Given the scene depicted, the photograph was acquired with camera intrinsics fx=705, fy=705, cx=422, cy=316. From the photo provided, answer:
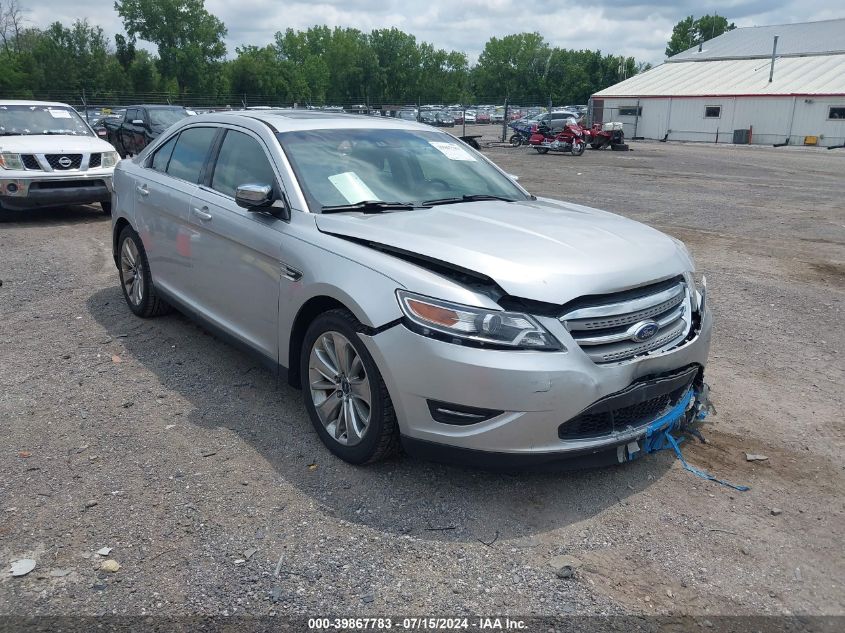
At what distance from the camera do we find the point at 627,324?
10.9 ft

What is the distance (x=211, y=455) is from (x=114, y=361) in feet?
5.84

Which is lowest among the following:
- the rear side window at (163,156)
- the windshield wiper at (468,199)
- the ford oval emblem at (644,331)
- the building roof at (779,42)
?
the ford oval emblem at (644,331)

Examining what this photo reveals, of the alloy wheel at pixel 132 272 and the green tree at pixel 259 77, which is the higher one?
the green tree at pixel 259 77

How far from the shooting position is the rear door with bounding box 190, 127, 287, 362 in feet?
13.4

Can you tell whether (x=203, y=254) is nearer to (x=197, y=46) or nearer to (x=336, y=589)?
(x=336, y=589)

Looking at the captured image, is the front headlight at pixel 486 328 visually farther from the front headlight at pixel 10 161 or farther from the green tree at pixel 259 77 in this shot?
the green tree at pixel 259 77

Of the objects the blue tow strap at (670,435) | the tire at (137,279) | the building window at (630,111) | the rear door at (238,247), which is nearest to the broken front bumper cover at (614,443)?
the blue tow strap at (670,435)

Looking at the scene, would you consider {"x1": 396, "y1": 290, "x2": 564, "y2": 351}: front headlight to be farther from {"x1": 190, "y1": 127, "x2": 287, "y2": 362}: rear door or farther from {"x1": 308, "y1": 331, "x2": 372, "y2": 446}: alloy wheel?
{"x1": 190, "y1": 127, "x2": 287, "y2": 362}: rear door

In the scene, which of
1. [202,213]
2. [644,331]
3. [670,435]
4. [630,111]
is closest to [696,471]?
[670,435]

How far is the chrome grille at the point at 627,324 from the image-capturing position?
10.5 ft

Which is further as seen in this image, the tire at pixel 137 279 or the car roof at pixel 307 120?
the tire at pixel 137 279

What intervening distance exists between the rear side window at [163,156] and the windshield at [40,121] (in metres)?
7.09

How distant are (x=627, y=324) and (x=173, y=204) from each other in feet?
11.2

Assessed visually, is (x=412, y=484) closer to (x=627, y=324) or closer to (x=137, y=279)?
(x=627, y=324)
